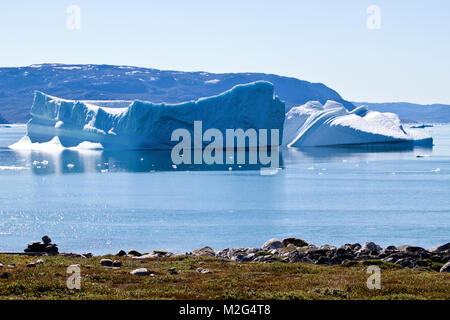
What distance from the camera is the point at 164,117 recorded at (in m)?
64.6

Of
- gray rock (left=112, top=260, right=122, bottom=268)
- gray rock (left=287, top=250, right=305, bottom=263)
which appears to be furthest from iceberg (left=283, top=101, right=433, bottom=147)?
gray rock (left=112, top=260, right=122, bottom=268)

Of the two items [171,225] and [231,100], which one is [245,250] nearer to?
[171,225]

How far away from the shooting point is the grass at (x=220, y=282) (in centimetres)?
987

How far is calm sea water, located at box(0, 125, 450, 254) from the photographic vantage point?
81.9 ft

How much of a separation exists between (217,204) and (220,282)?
2301 cm

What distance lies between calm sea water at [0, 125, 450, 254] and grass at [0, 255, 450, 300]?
879cm

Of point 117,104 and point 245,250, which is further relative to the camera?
point 117,104

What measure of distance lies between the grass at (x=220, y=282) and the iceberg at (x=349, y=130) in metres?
61.3

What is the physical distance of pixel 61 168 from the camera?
56.2 meters

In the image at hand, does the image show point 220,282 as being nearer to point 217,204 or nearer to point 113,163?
point 217,204

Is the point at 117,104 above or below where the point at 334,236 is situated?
above

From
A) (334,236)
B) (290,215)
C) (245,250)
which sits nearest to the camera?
(245,250)

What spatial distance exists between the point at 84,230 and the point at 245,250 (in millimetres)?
9031

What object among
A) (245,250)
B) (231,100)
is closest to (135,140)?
(231,100)
